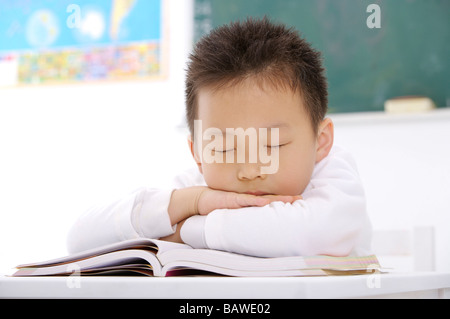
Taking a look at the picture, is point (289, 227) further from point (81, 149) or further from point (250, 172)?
point (81, 149)

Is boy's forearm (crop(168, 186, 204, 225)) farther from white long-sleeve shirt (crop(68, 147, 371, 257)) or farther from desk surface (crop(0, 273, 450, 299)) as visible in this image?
desk surface (crop(0, 273, 450, 299))

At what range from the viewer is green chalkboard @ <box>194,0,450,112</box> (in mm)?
2414

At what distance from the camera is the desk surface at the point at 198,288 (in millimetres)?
443

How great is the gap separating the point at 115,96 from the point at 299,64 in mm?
2372

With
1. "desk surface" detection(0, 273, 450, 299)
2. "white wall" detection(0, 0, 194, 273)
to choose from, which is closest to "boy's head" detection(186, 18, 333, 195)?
"desk surface" detection(0, 273, 450, 299)

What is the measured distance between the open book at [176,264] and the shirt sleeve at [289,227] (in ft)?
0.20

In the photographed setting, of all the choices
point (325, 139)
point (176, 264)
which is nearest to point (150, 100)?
point (325, 139)

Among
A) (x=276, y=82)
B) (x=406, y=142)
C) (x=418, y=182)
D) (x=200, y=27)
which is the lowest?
(x=418, y=182)

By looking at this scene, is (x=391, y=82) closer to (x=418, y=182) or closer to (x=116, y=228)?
(x=418, y=182)

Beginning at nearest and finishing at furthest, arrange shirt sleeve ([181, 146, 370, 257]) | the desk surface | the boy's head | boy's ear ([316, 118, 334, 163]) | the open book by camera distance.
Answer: the desk surface < the open book < shirt sleeve ([181, 146, 370, 257]) < the boy's head < boy's ear ([316, 118, 334, 163])

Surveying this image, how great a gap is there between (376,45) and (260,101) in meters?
1.94

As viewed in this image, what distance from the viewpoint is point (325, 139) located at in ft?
3.12

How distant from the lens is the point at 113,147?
3027 millimetres
